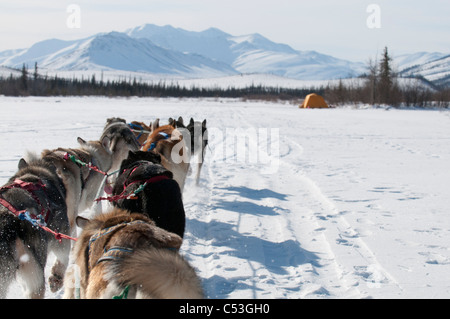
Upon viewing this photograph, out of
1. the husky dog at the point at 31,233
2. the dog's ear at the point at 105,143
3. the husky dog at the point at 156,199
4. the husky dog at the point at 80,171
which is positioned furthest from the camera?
the dog's ear at the point at 105,143

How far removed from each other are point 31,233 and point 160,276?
128cm

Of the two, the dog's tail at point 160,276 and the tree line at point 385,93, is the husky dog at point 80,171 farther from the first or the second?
the tree line at point 385,93

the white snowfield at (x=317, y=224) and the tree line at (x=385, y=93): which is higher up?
the tree line at (x=385, y=93)

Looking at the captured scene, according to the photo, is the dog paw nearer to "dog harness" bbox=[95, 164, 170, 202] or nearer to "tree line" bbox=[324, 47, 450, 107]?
"dog harness" bbox=[95, 164, 170, 202]

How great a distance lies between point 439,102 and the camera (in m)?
49.9

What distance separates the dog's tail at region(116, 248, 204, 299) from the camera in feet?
5.84

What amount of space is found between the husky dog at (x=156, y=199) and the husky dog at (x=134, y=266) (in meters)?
0.82

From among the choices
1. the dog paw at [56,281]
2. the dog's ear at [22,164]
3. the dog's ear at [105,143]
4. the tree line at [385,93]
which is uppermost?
the tree line at [385,93]

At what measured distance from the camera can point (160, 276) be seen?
5.87 feet

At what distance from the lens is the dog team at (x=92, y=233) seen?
6.07 ft

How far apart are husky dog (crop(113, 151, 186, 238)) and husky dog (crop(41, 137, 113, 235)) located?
26.4 inches
